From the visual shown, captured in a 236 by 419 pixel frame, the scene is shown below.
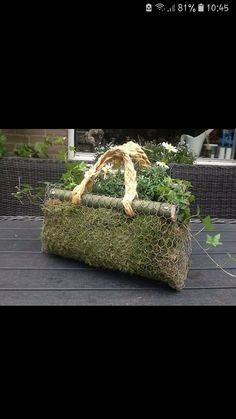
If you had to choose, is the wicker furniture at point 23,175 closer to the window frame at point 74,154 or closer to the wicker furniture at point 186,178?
the wicker furniture at point 186,178

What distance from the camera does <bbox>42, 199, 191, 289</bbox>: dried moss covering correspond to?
1159 mm

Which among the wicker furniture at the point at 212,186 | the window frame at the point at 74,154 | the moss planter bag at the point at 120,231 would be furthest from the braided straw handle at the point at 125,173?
the window frame at the point at 74,154

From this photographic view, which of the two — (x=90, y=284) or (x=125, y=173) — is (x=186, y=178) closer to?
(x=125, y=173)

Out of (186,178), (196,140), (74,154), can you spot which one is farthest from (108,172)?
(196,140)

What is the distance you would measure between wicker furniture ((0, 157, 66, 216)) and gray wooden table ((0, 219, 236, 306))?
1.38 metres

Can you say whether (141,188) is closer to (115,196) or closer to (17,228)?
(115,196)

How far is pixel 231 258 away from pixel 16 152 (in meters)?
2.17

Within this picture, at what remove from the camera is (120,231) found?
1232mm

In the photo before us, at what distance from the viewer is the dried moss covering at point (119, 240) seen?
1.16 meters

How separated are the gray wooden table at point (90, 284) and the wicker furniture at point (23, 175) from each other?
4.51 ft

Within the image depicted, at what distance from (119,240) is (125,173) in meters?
0.22

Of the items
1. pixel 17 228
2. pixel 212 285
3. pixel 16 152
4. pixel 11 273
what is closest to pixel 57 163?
pixel 16 152

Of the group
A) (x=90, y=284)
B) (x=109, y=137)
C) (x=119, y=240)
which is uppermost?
(x=109, y=137)

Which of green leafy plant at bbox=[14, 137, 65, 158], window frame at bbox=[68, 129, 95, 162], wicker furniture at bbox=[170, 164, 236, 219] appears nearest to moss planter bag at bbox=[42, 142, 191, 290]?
wicker furniture at bbox=[170, 164, 236, 219]
